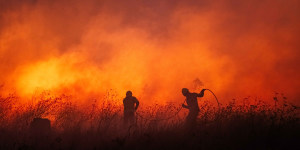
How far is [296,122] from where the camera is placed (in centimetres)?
687

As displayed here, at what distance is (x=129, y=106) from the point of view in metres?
12.3

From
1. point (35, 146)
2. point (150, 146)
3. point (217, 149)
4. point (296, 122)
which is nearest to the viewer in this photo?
point (217, 149)

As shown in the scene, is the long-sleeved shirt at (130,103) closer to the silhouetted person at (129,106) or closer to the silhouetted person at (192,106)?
the silhouetted person at (129,106)

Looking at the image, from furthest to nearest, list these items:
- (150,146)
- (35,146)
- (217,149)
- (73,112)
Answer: (73,112), (35,146), (150,146), (217,149)

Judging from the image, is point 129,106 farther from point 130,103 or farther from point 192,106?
point 192,106

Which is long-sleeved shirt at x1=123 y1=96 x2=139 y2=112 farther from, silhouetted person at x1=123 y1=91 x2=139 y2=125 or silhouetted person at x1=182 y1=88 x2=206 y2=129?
silhouetted person at x1=182 y1=88 x2=206 y2=129

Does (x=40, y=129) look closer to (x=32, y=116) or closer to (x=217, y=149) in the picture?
(x=32, y=116)

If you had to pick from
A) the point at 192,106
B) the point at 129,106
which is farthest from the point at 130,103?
the point at 192,106

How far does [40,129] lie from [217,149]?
28.6 feet

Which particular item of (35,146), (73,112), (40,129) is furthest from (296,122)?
(40,129)

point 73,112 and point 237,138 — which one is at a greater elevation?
point 73,112

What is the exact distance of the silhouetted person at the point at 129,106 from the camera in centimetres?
1204

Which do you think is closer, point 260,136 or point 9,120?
point 260,136

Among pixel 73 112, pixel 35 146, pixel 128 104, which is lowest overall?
pixel 35 146
